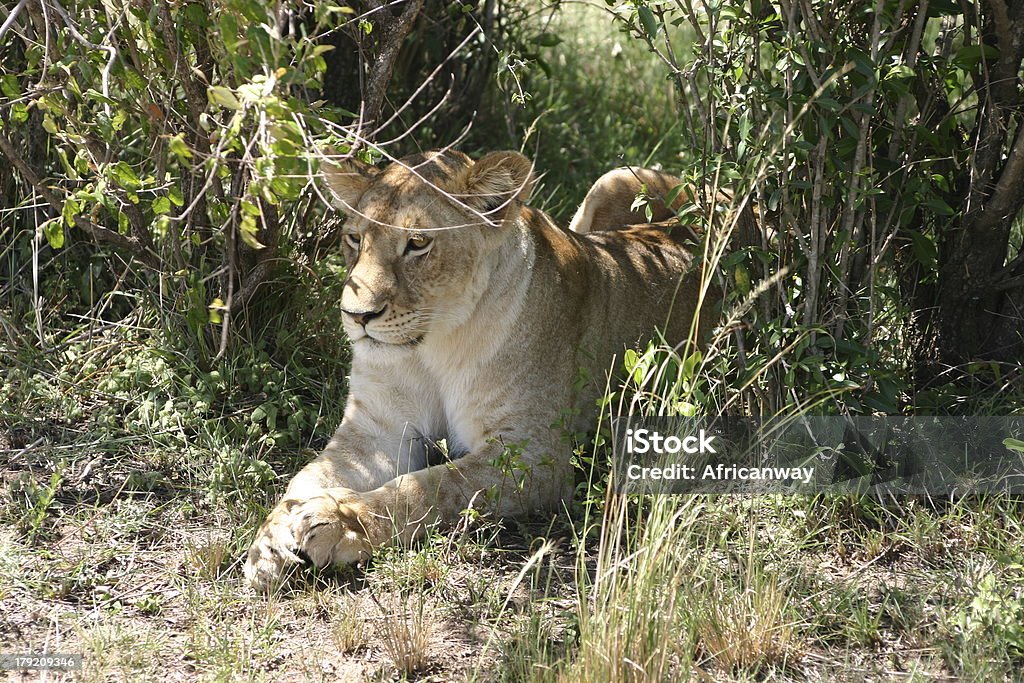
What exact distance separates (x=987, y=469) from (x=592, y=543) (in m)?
1.29

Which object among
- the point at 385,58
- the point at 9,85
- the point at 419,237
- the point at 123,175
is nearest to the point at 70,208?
the point at 123,175

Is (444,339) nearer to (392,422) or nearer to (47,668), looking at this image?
(392,422)

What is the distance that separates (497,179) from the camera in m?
3.83

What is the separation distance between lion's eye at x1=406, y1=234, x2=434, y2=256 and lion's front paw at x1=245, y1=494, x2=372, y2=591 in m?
0.79

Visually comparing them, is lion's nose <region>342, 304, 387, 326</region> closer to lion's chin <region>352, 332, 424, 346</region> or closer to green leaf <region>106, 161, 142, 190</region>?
lion's chin <region>352, 332, 424, 346</region>

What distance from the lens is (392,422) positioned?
407 centimetres

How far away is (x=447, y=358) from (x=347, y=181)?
0.64 metres

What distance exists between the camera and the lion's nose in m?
3.63

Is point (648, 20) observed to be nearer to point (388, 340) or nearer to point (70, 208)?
point (388, 340)

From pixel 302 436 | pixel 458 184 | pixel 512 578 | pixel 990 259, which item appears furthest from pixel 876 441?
pixel 302 436

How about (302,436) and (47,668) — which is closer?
(47,668)

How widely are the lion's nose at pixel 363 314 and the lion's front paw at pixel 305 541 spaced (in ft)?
1.76

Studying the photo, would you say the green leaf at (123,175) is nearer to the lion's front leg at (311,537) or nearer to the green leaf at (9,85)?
the green leaf at (9,85)

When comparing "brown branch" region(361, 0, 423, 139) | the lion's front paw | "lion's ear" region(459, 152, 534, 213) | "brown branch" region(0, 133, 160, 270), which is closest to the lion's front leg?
the lion's front paw
